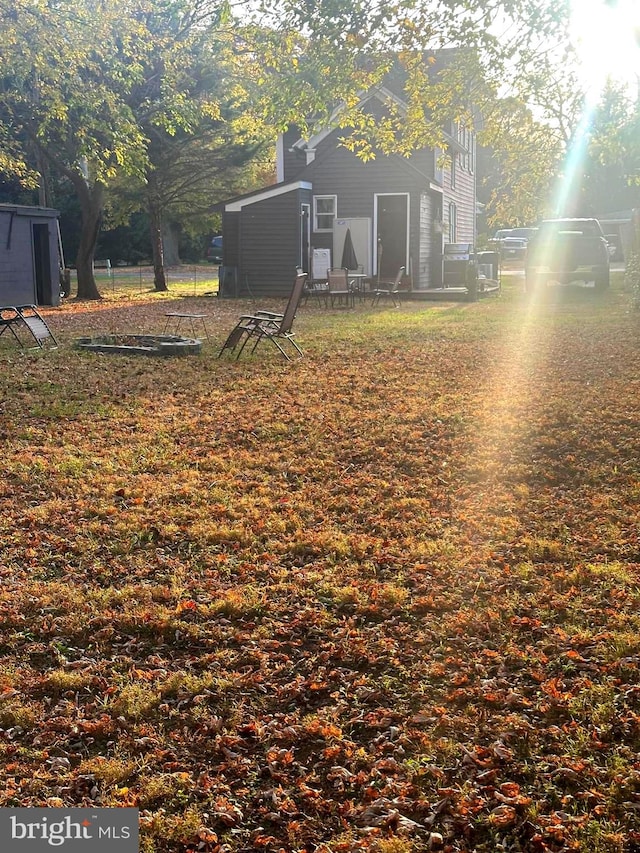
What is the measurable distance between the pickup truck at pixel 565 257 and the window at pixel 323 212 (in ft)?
20.4

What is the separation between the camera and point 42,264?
67.0 ft

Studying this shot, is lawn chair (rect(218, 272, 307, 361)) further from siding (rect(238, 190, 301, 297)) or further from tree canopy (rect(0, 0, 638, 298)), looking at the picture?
siding (rect(238, 190, 301, 297))

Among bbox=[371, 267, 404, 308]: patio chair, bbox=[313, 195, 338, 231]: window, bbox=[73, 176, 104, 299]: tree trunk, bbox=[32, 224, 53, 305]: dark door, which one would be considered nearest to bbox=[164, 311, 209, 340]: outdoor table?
bbox=[32, 224, 53, 305]: dark door

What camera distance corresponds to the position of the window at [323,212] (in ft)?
84.5

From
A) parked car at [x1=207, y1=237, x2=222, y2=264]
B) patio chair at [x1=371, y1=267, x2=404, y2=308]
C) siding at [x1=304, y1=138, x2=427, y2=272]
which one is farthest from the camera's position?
parked car at [x1=207, y1=237, x2=222, y2=264]

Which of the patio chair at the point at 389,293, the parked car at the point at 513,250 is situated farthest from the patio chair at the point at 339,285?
the parked car at the point at 513,250

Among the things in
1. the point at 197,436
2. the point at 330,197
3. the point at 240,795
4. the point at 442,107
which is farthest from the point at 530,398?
the point at 330,197

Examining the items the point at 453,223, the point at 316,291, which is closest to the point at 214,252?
the point at 453,223

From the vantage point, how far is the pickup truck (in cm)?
2186

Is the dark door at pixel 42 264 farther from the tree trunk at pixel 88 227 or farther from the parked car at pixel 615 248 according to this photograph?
the parked car at pixel 615 248

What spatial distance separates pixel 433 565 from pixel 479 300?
19813 mm

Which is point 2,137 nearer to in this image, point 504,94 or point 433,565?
point 504,94

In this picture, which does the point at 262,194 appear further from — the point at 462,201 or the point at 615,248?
the point at 615,248

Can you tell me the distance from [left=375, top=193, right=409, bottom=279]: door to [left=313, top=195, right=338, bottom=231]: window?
1.33 m
